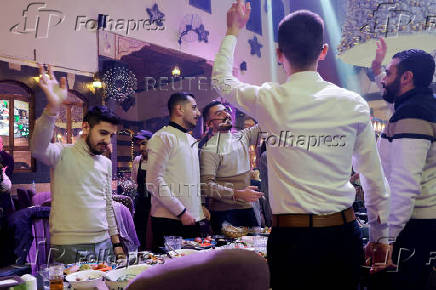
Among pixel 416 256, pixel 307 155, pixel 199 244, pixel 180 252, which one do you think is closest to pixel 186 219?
pixel 199 244

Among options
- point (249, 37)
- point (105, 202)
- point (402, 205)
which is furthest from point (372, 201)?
point (249, 37)

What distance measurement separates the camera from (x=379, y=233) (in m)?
1.70

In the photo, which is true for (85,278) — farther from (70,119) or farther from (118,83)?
(118,83)

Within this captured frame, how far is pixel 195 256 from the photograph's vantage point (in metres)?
1.09

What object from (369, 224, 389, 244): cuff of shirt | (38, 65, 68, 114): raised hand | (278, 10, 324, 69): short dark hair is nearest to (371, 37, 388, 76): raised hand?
(278, 10, 324, 69): short dark hair

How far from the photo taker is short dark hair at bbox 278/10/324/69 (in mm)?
1543

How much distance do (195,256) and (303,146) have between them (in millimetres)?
607

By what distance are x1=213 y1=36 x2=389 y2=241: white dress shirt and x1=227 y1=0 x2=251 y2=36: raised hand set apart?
1.7 inches

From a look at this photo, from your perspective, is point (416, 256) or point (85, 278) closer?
point (85, 278)

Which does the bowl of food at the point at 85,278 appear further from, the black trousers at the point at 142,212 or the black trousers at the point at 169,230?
the black trousers at the point at 142,212

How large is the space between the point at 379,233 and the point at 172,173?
170cm

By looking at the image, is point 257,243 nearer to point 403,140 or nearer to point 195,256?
point 403,140

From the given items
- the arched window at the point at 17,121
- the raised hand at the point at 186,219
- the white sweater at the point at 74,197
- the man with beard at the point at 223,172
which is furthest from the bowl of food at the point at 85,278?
the arched window at the point at 17,121

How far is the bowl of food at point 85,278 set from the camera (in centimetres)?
165
